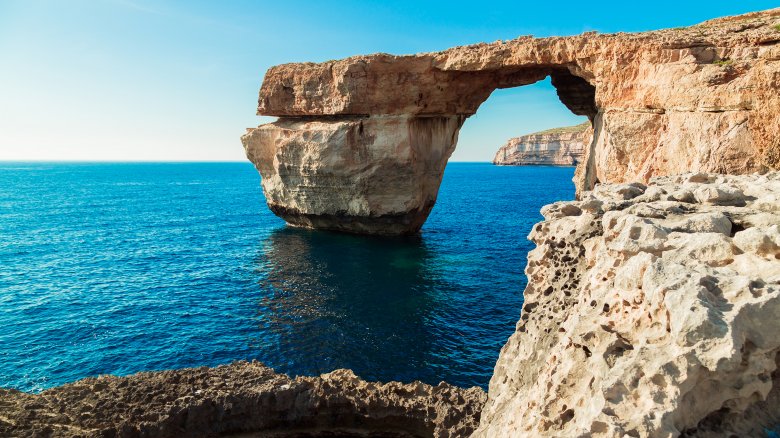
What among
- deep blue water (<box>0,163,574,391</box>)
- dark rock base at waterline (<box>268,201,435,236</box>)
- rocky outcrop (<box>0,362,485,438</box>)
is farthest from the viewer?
dark rock base at waterline (<box>268,201,435,236</box>)

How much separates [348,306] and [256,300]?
19.1 feet

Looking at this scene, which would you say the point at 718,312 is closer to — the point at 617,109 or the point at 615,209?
the point at 615,209

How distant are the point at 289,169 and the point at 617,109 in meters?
28.3

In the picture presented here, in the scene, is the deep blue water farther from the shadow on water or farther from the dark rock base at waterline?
the dark rock base at waterline

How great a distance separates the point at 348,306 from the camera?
1042 inches

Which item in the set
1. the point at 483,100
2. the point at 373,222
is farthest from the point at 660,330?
the point at 483,100

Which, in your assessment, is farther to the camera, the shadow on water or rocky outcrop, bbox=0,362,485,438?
the shadow on water

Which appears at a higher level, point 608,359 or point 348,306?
point 608,359

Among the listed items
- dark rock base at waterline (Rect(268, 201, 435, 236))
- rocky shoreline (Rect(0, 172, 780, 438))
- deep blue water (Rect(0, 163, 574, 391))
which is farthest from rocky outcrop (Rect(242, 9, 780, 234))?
rocky shoreline (Rect(0, 172, 780, 438))

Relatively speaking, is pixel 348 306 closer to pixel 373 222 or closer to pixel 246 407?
pixel 246 407

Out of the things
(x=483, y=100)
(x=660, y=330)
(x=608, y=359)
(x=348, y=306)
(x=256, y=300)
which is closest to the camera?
(x=660, y=330)

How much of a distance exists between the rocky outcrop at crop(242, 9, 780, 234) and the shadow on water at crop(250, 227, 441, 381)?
540 cm

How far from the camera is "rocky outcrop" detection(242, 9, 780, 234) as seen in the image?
68.5ft

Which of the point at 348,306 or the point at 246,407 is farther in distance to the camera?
the point at 348,306
